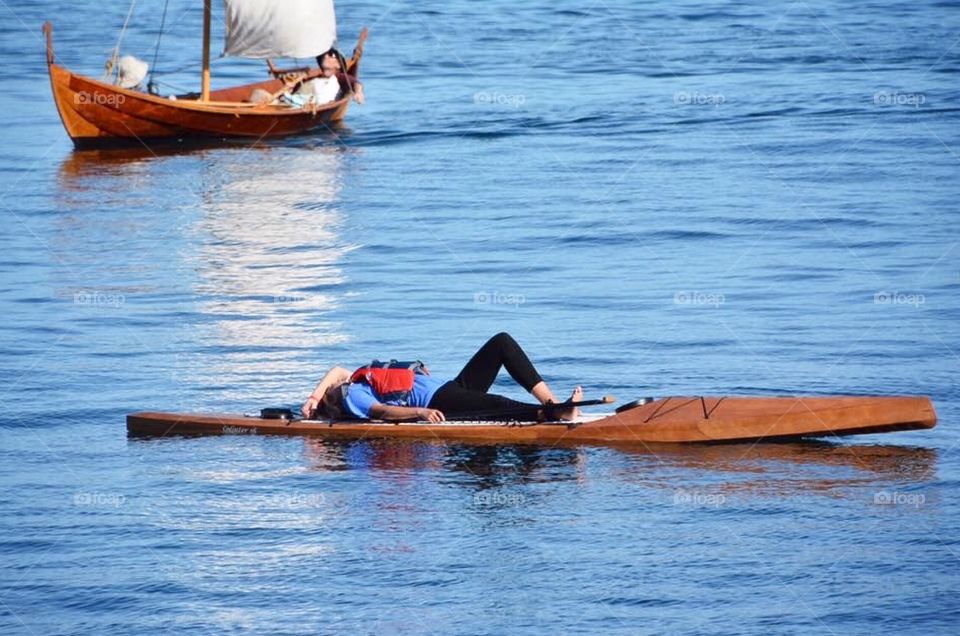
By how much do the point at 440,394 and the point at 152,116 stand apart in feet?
63.0

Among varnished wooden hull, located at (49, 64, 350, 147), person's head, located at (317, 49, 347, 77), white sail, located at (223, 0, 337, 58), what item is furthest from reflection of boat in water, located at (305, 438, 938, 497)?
person's head, located at (317, 49, 347, 77)

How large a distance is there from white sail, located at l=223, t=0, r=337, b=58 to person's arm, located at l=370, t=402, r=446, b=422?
19.9 m

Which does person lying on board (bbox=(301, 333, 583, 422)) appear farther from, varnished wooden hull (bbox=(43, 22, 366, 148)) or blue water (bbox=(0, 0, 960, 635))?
varnished wooden hull (bbox=(43, 22, 366, 148))

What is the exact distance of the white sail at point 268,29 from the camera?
32.2 meters

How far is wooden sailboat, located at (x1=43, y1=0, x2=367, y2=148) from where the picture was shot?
30884 mm

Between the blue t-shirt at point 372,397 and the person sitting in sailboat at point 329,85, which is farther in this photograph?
the person sitting in sailboat at point 329,85

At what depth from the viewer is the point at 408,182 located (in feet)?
91.1

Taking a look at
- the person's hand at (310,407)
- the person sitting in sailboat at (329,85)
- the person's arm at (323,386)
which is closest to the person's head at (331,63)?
the person sitting in sailboat at (329,85)

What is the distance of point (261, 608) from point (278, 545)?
42.0 inches

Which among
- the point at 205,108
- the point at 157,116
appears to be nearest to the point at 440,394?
the point at 205,108

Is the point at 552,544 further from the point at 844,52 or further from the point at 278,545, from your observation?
the point at 844,52

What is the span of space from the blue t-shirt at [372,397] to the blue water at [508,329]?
0.29 m

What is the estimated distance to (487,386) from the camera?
13555 mm

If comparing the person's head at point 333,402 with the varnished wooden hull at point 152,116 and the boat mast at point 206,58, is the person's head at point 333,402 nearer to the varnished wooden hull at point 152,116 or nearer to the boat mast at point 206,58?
the varnished wooden hull at point 152,116
